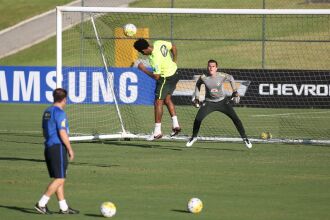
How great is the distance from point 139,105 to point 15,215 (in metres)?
19.6

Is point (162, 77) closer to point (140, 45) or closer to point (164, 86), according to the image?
point (164, 86)

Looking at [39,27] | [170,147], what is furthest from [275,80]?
[39,27]

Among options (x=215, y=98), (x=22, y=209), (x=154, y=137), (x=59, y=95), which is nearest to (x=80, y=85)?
(x=154, y=137)

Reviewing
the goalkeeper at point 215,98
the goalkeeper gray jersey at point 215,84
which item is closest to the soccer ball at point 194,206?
the goalkeeper at point 215,98

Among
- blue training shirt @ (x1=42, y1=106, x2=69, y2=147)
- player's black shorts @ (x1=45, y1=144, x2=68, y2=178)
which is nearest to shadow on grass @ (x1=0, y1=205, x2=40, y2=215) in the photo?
player's black shorts @ (x1=45, y1=144, x2=68, y2=178)

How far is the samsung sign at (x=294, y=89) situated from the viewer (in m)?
31.1

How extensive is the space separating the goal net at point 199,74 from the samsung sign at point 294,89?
0.03 m

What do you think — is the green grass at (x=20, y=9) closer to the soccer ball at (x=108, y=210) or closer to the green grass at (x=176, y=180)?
the green grass at (x=176, y=180)

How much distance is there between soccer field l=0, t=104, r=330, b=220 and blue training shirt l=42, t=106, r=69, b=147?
3.05 ft

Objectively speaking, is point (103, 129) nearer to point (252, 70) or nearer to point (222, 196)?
point (252, 70)

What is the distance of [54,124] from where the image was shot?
12.6 m

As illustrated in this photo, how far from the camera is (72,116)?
27.6 m

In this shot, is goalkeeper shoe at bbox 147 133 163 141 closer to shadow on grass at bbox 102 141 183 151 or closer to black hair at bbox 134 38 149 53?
shadow on grass at bbox 102 141 183 151

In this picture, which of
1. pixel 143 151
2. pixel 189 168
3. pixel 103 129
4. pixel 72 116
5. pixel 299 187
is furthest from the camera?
pixel 72 116
